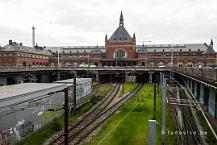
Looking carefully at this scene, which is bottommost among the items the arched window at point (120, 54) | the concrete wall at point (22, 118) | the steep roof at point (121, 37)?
the concrete wall at point (22, 118)

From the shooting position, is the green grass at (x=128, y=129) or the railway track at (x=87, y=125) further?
the railway track at (x=87, y=125)

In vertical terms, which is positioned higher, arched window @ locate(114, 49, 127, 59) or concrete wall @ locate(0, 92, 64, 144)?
arched window @ locate(114, 49, 127, 59)

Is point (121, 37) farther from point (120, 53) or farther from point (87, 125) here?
point (87, 125)

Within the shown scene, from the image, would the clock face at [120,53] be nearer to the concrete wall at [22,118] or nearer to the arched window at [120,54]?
the arched window at [120,54]

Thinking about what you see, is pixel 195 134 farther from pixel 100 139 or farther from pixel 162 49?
pixel 162 49

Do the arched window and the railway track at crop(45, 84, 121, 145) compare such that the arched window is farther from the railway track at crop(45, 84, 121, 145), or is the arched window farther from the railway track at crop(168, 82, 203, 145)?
the railway track at crop(168, 82, 203, 145)

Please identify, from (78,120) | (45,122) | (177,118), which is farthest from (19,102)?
(177,118)

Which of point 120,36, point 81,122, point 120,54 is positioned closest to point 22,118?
point 81,122

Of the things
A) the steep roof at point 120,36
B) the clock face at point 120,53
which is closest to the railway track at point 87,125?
the clock face at point 120,53

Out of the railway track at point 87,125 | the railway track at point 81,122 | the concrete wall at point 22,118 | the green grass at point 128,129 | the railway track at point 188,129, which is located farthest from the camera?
the railway track at point 87,125

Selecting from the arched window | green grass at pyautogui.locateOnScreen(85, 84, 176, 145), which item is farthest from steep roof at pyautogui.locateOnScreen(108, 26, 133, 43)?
green grass at pyautogui.locateOnScreen(85, 84, 176, 145)

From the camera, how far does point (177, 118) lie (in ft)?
108

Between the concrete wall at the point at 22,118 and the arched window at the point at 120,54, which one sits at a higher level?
the arched window at the point at 120,54

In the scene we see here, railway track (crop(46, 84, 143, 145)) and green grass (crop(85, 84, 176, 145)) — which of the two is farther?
railway track (crop(46, 84, 143, 145))
